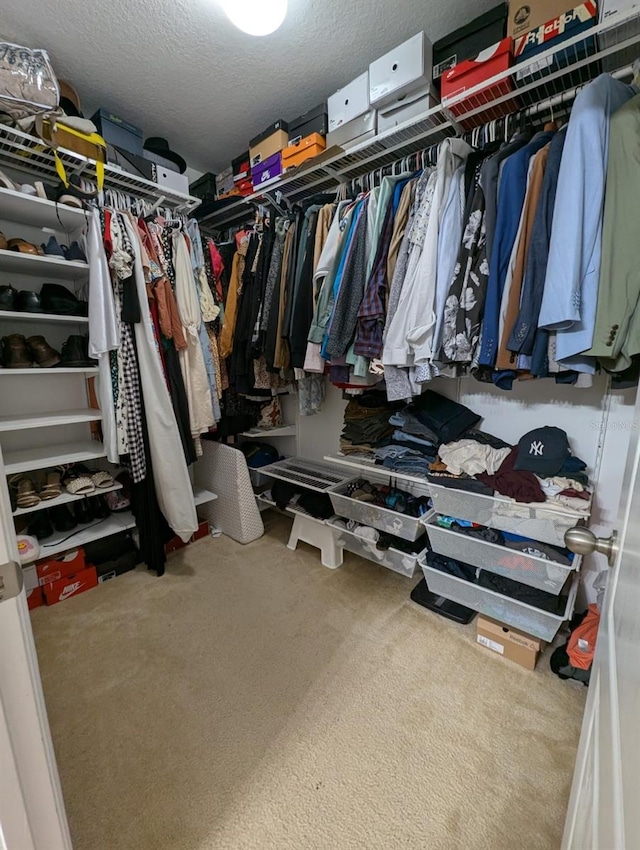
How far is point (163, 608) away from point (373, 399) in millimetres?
1489

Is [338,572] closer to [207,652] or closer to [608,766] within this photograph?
[207,652]

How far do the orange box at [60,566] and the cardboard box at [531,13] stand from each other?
2.83 m

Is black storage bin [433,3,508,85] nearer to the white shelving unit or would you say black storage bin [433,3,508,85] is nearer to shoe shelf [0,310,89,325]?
shoe shelf [0,310,89,325]

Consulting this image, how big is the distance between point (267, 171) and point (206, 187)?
27.9 inches

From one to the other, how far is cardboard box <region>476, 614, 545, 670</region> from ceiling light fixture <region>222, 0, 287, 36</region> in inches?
94.5

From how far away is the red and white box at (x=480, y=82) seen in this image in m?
1.21

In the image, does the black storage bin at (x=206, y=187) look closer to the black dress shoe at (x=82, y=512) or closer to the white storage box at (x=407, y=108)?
the white storage box at (x=407, y=108)

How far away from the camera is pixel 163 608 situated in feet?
5.72

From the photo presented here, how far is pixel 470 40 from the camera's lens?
4.39 ft

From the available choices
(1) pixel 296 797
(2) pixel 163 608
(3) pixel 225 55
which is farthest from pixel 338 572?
(3) pixel 225 55

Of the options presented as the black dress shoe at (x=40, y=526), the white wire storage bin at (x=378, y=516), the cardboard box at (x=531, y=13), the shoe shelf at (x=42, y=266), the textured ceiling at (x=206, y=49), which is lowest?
the black dress shoe at (x=40, y=526)

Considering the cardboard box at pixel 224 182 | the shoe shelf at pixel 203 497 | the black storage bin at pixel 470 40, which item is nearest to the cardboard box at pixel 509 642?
the shoe shelf at pixel 203 497

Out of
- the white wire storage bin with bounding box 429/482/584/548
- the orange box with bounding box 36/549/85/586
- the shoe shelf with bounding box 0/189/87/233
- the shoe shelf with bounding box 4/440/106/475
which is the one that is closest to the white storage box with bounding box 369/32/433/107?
the shoe shelf with bounding box 0/189/87/233

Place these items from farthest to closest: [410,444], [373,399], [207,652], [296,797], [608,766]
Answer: [373,399] → [410,444] → [207,652] → [296,797] → [608,766]
